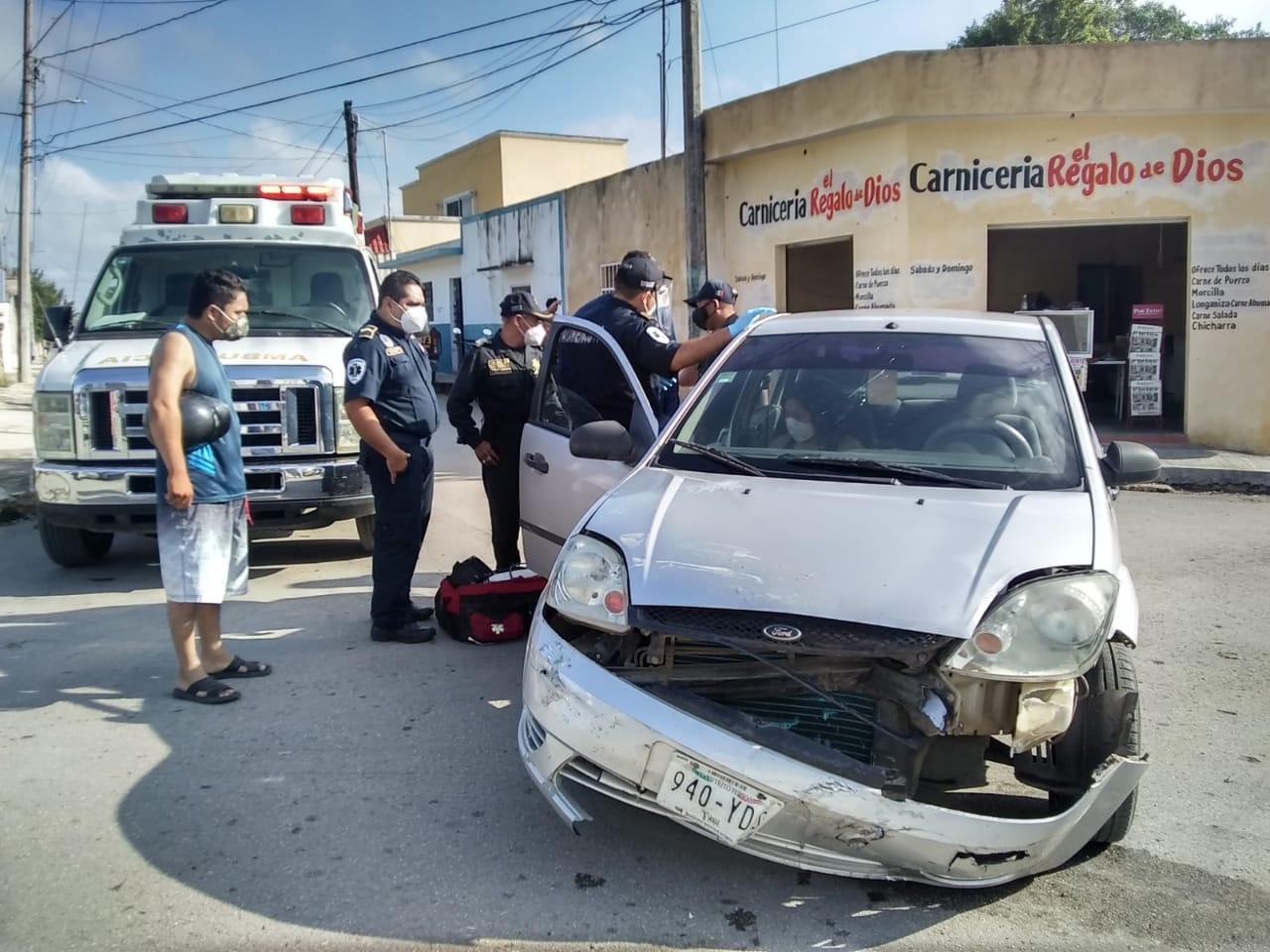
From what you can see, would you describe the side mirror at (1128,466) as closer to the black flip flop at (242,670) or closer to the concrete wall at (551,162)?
the black flip flop at (242,670)

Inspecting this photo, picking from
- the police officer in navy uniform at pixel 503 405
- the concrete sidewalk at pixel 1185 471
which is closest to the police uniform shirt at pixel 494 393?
the police officer in navy uniform at pixel 503 405

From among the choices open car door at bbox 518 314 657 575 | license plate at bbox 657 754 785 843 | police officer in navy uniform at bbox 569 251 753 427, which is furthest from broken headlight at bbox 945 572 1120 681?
police officer in navy uniform at bbox 569 251 753 427

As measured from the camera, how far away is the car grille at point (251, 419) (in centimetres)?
639

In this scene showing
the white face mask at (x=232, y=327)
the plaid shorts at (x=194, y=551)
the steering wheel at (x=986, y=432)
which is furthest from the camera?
the white face mask at (x=232, y=327)

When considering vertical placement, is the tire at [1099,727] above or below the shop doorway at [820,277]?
below

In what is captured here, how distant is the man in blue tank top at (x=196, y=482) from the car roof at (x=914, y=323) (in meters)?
2.35

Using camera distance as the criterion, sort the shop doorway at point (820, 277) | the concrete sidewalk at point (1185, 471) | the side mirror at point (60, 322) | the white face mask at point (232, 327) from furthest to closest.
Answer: the shop doorway at point (820, 277) < the concrete sidewalk at point (1185, 471) < the side mirror at point (60, 322) < the white face mask at point (232, 327)

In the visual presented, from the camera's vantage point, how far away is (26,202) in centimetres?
2512

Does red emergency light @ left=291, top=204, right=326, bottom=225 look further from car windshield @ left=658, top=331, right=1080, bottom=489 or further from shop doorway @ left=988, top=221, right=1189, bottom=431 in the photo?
shop doorway @ left=988, top=221, right=1189, bottom=431

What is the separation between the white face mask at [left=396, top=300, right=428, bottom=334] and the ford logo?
3064 millimetres

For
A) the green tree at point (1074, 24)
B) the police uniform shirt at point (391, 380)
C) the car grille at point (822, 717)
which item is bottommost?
the car grille at point (822, 717)

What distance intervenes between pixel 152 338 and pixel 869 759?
589 cm

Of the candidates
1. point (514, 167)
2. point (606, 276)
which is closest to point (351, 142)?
point (514, 167)

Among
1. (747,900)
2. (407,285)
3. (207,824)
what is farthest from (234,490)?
(747,900)
